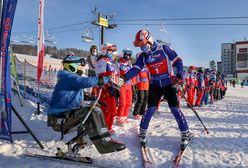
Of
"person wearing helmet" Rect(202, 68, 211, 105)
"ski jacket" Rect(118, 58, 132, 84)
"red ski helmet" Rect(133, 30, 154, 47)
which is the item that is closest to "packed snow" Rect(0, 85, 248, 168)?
"ski jacket" Rect(118, 58, 132, 84)

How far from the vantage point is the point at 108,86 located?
568 centimetres

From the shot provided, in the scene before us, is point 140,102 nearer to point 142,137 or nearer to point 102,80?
point 142,137

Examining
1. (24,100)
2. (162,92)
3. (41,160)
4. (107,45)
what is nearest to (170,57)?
(162,92)

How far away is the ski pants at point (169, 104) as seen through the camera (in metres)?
5.20

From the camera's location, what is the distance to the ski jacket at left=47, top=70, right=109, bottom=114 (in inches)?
178

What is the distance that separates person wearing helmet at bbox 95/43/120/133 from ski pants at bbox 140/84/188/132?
2.27 ft

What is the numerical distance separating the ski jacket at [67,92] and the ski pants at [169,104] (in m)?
1.17

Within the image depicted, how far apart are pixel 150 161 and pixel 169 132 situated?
190 centimetres

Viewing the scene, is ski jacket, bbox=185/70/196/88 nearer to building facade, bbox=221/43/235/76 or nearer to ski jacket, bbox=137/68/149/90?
ski jacket, bbox=137/68/149/90

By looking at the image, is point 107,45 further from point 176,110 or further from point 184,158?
point 184,158

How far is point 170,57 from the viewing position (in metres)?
5.30

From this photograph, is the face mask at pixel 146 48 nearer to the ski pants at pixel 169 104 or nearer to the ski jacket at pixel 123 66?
the ski pants at pixel 169 104

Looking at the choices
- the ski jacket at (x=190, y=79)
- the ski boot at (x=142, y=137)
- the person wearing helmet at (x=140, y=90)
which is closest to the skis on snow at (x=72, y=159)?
the ski boot at (x=142, y=137)

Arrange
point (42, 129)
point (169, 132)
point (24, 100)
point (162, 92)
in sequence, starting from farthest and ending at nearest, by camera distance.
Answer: point (24, 100)
point (42, 129)
point (169, 132)
point (162, 92)
